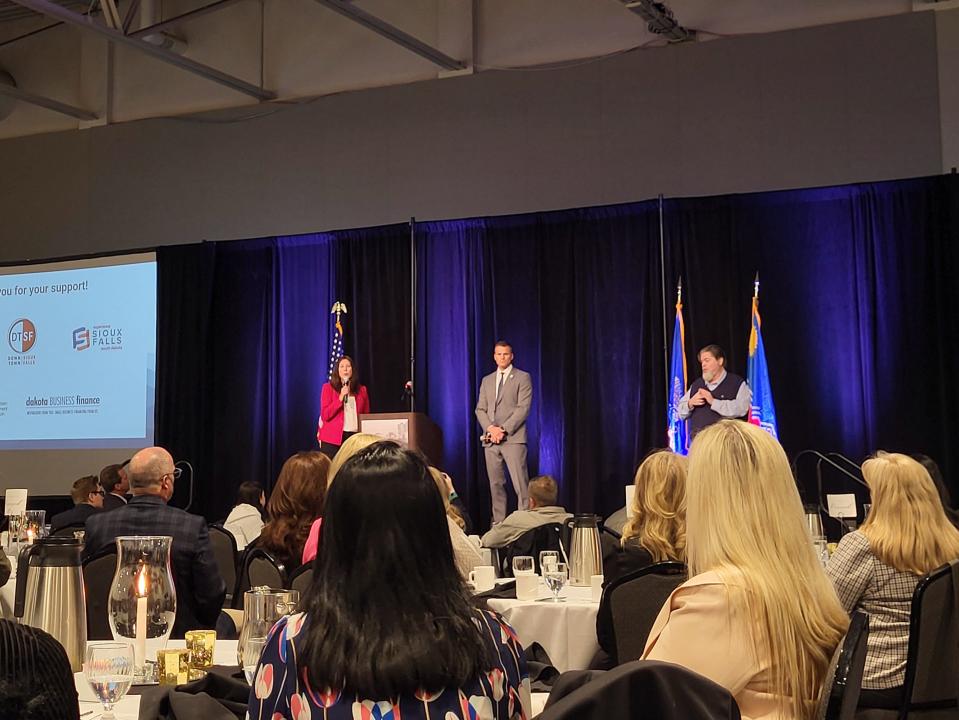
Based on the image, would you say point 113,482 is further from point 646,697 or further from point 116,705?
point 646,697

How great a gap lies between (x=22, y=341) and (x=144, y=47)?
129 inches

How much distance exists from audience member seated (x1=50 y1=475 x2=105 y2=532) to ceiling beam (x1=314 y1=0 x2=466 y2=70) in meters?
4.24

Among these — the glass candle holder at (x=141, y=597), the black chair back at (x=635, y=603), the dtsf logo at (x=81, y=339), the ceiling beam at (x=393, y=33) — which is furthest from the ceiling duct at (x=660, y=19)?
the glass candle holder at (x=141, y=597)

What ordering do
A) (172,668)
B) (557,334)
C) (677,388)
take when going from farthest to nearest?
(557,334), (677,388), (172,668)

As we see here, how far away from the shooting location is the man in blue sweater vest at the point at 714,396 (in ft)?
25.8

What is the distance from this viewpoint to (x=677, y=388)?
843 cm

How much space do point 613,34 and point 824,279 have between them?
2925 millimetres

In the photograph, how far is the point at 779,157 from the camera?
8977 millimetres

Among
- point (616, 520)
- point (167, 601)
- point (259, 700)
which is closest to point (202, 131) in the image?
point (616, 520)

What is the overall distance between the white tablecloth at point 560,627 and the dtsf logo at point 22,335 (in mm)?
8342

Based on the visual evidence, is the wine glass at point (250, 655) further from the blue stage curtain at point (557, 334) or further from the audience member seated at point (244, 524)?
the blue stage curtain at point (557, 334)

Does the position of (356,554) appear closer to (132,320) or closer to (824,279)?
(824,279)

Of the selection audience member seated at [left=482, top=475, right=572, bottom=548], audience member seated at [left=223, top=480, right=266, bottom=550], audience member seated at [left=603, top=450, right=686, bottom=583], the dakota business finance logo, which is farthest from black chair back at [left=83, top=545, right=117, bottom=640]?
the dakota business finance logo

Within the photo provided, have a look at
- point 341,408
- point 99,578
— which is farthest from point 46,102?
point 99,578
